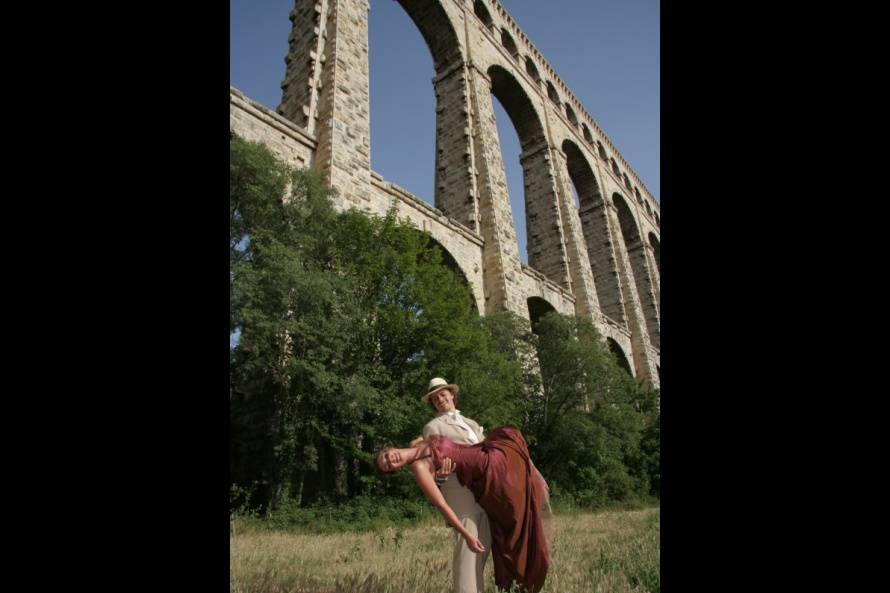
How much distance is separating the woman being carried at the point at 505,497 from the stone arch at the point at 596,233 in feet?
76.9

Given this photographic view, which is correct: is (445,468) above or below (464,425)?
→ below

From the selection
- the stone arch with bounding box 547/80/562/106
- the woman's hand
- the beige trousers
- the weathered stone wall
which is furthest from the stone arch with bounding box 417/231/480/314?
the stone arch with bounding box 547/80/562/106

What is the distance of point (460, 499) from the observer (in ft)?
10.3

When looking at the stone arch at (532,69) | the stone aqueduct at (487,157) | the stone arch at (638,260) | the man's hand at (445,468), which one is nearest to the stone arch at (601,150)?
the stone aqueduct at (487,157)

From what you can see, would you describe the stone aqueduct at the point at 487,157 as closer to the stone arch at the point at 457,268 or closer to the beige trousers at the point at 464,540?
the stone arch at the point at 457,268

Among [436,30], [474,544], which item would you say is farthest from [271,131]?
[436,30]

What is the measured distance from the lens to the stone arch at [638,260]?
31061 millimetres

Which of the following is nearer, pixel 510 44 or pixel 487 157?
pixel 487 157

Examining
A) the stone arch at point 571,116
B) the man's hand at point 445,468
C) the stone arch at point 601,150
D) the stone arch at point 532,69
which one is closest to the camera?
the man's hand at point 445,468

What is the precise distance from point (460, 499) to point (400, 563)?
78.1 inches

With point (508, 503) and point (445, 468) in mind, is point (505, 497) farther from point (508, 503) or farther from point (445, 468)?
point (445, 468)
